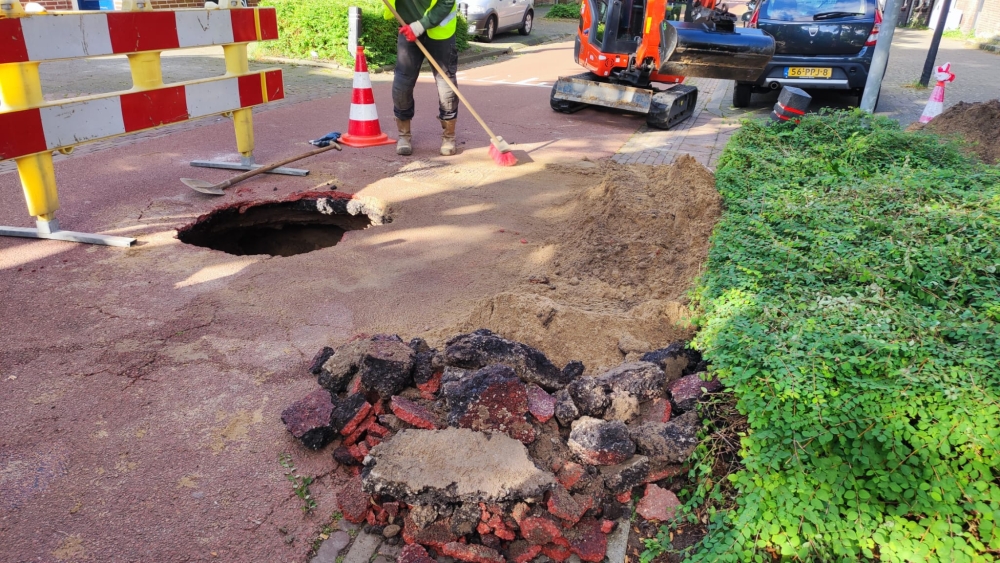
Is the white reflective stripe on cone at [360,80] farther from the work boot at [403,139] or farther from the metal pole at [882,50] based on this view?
the metal pole at [882,50]

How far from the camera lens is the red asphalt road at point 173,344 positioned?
2.55 metres

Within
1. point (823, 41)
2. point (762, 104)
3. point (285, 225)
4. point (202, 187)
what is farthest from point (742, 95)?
point (202, 187)

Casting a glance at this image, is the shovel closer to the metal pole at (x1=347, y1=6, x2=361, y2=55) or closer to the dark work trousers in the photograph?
the dark work trousers

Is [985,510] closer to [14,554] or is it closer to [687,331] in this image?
[687,331]

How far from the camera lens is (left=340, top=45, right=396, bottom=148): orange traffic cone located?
774cm

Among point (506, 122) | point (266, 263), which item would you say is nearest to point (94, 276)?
point (266, 263)

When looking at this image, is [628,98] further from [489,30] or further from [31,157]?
[489,30]

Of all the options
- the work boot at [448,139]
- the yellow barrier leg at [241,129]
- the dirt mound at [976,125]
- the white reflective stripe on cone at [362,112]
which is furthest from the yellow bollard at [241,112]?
the dirt mound at [976,125]

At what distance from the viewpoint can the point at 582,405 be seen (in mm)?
3018

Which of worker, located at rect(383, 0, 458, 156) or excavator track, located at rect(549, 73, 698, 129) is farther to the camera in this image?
excavator track, located at rect(549, 73, 698, 129)

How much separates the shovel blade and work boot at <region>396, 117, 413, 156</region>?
221 centimetres

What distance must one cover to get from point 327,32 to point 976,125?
11.7 metres

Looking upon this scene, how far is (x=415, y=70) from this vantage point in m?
7.36

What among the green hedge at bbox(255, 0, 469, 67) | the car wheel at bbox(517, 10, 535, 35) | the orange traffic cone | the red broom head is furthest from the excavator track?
the car wheel at bbox(517, 10, 535, 35)
